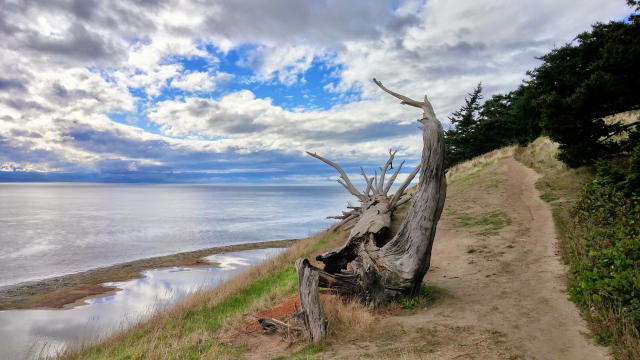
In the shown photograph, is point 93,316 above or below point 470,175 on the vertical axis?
below

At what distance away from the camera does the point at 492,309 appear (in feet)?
24.5

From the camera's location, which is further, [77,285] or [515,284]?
[77,285]

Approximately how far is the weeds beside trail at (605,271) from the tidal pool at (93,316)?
42.5 ft

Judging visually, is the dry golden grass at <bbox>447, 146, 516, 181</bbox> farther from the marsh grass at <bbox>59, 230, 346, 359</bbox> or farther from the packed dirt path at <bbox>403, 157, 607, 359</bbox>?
the marsh grass at <bbox>59, 230, 346, 359</bbox>

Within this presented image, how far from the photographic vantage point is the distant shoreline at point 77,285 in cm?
1805

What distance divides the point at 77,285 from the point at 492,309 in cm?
2270

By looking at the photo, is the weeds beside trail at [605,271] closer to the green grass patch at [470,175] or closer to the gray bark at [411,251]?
the gray bark at [411,251]

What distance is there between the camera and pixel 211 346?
7.45m

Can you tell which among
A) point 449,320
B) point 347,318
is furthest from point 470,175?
point 347,318

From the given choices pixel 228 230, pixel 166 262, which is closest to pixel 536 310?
pixel 166 262

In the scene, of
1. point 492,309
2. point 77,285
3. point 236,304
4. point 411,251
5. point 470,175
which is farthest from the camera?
point 470,175

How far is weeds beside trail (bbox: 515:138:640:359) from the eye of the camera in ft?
17.9

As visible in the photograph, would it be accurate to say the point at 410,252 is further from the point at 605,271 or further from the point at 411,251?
the point at 605,271

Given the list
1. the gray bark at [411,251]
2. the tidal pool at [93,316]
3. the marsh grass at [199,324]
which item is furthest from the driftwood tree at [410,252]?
the tidal pool at [93,316]
